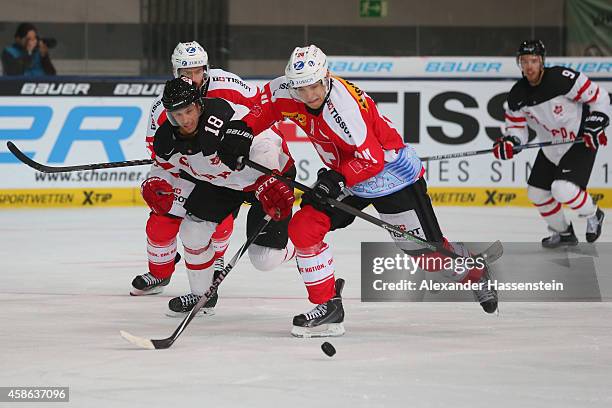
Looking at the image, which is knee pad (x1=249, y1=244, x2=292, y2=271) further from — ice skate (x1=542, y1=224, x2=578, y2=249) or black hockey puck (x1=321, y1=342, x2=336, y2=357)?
ice skate (x1=542, y1=224, x2=578, y2=249)

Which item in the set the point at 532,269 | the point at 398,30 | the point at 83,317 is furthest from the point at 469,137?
the point at 83,317

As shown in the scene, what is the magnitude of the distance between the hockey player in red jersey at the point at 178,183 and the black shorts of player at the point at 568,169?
8.44 feet

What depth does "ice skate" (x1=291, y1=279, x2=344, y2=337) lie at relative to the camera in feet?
14.6

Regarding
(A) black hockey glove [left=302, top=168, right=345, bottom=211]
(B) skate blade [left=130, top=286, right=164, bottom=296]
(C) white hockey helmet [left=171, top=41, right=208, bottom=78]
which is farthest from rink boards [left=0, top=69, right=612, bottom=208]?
(A) black hockey glove [left=302, top=168, right=345, bottom=211]

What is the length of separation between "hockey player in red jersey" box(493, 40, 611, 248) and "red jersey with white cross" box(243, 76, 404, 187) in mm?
2767

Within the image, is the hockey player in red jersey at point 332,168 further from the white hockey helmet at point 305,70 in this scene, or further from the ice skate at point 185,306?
the ice skate at point 185,306

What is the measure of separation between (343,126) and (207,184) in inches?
31.4

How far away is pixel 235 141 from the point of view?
4.47 m

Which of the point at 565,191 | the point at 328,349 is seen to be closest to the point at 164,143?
the point at 328,349

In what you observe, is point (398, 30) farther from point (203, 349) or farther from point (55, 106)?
point (203, 349)

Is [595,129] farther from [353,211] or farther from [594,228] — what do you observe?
[353,211]

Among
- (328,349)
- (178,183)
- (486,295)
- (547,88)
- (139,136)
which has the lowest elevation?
(139,136)

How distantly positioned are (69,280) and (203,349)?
6.65 ft

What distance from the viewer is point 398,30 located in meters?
10.7
